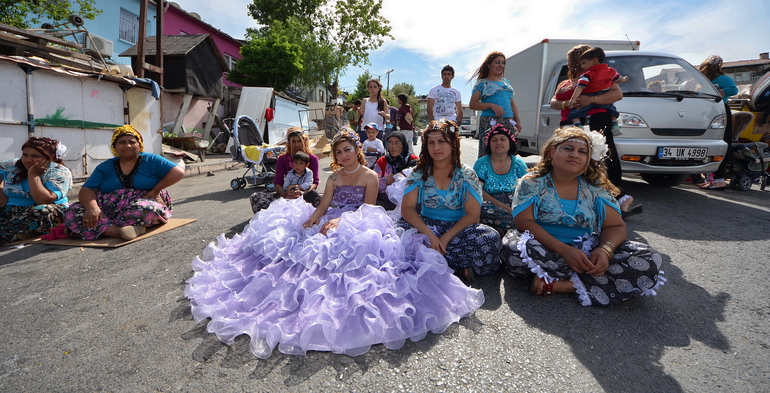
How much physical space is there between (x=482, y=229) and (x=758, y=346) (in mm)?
1778

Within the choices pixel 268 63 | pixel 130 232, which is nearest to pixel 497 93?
pixel 130 232

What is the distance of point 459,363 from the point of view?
2.07 meters

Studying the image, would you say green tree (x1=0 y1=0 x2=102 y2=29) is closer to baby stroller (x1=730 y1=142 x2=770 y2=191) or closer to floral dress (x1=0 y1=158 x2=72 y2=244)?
floral dress (x1=0 y1=158 x2=72 y2=244)

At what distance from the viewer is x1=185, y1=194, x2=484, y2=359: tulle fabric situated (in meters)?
2.21

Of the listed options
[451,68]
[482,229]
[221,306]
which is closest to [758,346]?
[482,229]

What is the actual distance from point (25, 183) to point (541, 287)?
5.75 metres

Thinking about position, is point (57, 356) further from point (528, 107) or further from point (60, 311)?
point (528, 107)

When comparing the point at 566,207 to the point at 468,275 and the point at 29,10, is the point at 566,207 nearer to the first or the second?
the point at 468,275

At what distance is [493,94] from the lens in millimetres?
5238

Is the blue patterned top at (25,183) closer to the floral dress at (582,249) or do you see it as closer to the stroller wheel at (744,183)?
the floral dress at (582,249)

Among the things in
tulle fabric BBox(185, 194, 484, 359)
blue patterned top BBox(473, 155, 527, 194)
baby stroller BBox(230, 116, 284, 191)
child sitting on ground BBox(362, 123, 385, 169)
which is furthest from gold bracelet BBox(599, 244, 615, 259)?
baby stroller BBox(230, 116, 284, 191)

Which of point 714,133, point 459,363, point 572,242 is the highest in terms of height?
point 714,133

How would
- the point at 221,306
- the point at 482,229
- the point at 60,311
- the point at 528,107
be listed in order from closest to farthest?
the point at 221,306 < the point at 60,311 < the point at 482,229 < the point at 528,107

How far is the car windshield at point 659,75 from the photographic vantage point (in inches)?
227
